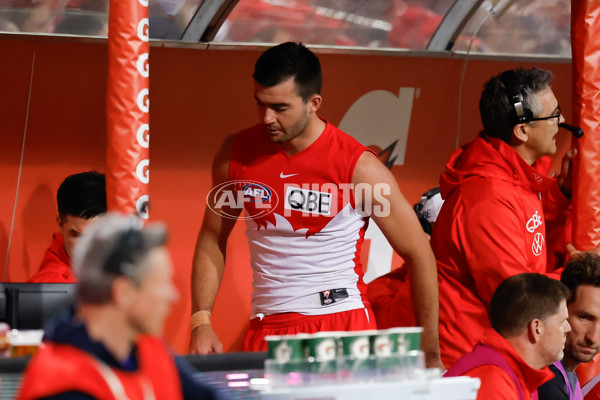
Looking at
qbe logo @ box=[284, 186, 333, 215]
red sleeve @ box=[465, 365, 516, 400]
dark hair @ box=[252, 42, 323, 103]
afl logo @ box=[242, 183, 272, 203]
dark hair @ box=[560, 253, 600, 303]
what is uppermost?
dark hair @ box=[252, 42, 323, 103]

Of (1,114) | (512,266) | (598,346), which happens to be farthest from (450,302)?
(1,114)

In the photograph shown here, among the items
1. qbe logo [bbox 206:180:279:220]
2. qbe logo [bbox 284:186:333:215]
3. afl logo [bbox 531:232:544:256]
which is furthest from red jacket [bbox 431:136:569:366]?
qbe logo [bbox 206:180:279:220]

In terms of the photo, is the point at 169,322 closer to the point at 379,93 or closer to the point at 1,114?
the point at 1,114

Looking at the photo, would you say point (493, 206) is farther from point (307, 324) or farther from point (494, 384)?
point (494, 384)

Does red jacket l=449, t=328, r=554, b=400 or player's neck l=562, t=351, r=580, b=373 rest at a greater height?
red jacket l=449, t=328, r=554, b=400

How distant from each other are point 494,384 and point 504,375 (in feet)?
0.20

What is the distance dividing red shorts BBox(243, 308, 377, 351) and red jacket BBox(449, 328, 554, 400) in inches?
19.6

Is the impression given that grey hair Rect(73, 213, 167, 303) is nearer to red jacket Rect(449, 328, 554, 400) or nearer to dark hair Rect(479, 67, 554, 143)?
red jacket Rect(449, 328, 554, 400)

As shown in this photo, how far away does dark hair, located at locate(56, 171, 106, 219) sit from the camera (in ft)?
12.4

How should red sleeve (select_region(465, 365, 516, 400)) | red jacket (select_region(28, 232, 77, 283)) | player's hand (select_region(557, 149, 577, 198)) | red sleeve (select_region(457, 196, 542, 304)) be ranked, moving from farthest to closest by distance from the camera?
player's hand (select_region(557, 149, 577, 198)), red jacket (select_region(28, 232, 77, 283)), red sleeve (select_region(457, 196, 542, 304)), red sleeve (select_region(465, 365, 516, 400))

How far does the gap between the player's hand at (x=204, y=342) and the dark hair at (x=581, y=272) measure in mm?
1551

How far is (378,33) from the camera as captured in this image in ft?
17.7

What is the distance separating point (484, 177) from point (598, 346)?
811 mm

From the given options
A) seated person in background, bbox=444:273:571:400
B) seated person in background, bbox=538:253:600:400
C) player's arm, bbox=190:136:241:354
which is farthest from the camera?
seated person in background, bbox=538:253:600:400
